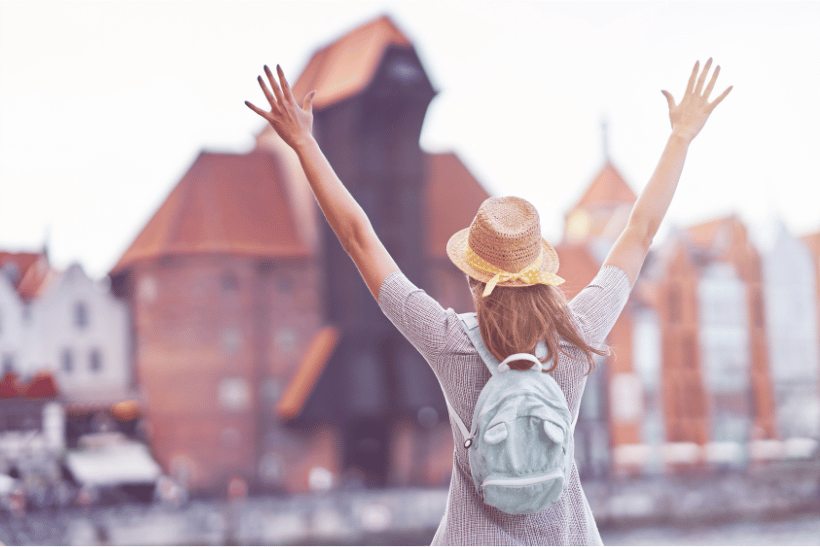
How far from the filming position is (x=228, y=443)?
60.2 feet

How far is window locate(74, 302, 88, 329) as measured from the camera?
1886cm

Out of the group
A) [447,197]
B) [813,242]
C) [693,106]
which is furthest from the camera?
[813,242]

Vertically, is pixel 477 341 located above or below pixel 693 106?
below

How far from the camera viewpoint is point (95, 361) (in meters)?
18.8

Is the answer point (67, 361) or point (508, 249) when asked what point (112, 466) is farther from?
point (508, 249)

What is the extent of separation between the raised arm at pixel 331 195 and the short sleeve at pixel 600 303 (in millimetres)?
315

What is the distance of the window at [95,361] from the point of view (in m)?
18.8

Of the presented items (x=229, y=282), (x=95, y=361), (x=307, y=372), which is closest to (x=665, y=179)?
(x=307, y=372)

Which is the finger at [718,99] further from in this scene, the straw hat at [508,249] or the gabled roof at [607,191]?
the gabled roof at [607,191]

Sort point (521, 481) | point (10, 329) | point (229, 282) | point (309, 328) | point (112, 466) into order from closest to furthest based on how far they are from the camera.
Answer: point (521, 481) → point (112, 466) → point (10, 329) → point (229, 282) → point (309, 328)

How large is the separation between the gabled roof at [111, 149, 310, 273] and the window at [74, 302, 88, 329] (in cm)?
125

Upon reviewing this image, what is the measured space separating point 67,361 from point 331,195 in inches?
746

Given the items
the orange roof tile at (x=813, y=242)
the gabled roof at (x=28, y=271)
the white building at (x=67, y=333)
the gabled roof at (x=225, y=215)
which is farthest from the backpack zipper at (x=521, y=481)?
the orange roof tile at (x=813, y=242)

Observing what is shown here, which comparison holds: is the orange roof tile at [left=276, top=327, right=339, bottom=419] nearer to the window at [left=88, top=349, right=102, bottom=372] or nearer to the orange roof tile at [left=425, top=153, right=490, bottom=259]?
the orange roof tile at [left=425, top=153, right=490, bottom=259]
